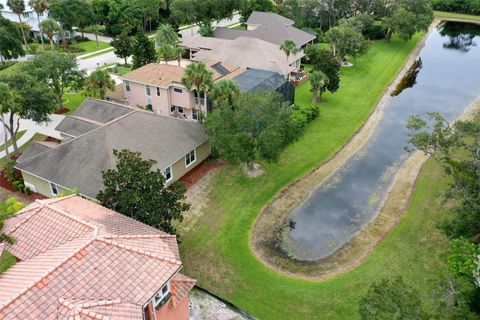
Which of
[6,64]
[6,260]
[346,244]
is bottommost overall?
[346,244]

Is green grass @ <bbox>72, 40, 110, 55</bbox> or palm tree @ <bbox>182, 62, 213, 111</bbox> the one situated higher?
palm tree @ <bbox>182, 62, 213, 111</bbox>

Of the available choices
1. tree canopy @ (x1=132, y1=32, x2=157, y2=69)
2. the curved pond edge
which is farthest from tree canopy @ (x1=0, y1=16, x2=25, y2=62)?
the curved pond edge

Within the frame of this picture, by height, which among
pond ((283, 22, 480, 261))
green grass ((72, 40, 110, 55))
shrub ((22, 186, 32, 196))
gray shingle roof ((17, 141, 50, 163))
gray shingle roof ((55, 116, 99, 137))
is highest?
gray shingle roof ((55, 116, 99, 137))

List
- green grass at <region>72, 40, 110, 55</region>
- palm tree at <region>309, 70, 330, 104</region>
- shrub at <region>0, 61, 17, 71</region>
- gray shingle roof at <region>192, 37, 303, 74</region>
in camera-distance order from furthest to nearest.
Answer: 1. green grass at <region>72, 40, 110, 55</region>
2. shrub at <region>0, 61, 17, 71</region>
3. gray shingle roof at <region>192, 37, 303, 74</region>
4. palm tree at <region>309, 70, 330, 104</region>

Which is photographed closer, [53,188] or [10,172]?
[53,188]

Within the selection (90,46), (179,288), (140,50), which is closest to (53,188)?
(179,288)

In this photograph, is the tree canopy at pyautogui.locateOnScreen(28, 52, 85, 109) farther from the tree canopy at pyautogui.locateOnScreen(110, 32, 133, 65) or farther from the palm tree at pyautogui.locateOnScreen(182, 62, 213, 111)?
the tree canopy at pyautogui.locateOnScreen(110, 32, 133, 65)

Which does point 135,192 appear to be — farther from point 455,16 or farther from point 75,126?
point 455,16

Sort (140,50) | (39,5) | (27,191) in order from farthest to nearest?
(39,5)
(140,50)
(27,191)
